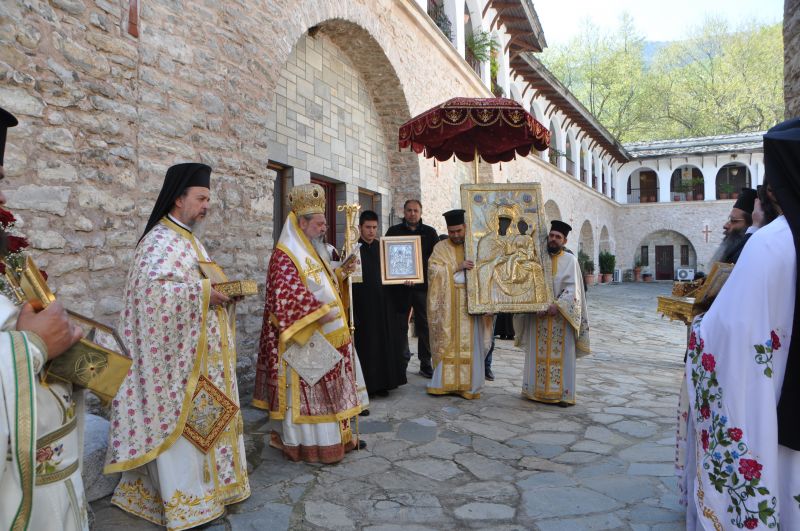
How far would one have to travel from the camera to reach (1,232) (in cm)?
157

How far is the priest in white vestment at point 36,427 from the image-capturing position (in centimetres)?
142

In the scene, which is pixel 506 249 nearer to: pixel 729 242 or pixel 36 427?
pixel 729 242

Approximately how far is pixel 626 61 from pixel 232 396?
128ft

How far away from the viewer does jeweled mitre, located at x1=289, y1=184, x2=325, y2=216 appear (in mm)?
3867

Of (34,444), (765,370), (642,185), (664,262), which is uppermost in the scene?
(642,185)

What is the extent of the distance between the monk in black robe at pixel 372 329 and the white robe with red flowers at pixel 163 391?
8.67 ft

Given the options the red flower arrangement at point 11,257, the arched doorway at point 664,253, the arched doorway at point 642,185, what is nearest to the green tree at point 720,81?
the arched doorway at point 642,185

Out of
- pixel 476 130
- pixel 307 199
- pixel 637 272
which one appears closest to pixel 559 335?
pixel 476 130

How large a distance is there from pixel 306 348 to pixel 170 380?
103 centimetres

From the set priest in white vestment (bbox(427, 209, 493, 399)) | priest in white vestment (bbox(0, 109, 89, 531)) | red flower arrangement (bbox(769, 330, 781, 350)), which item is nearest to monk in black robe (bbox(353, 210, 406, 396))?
priest in white vestment (bbox(427, 209, 493, 399))

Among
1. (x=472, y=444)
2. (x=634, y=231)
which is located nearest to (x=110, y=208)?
(x=472, y=444)

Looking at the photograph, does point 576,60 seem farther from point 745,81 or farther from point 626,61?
point 745,81

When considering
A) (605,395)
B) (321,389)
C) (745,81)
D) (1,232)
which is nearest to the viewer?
(1,232)

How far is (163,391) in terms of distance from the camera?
2895mm
